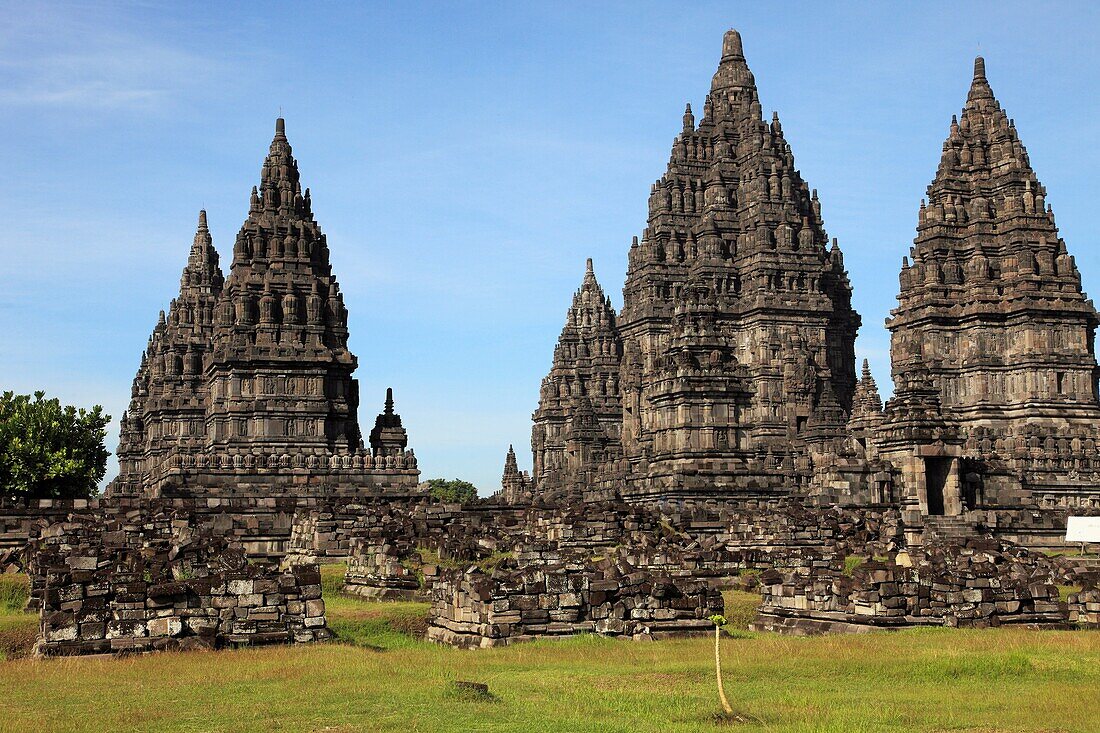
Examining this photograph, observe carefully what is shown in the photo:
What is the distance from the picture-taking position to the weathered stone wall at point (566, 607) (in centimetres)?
2442

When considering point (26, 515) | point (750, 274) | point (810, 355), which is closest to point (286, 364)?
point (26, 515)

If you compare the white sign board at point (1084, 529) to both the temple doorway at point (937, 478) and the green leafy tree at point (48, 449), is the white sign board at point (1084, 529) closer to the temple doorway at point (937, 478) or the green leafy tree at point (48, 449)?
the temple doorway at point (937, 478)

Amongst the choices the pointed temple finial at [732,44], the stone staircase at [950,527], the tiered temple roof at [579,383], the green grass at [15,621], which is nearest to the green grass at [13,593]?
the green grass at [15,621]

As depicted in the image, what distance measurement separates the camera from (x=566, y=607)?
25.0 meters

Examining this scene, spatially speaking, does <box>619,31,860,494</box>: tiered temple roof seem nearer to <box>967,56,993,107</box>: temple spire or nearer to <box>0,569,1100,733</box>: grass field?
<box>967,56,993,107</box>: temple spire

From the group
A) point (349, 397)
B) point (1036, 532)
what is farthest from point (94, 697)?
point (349, 397)

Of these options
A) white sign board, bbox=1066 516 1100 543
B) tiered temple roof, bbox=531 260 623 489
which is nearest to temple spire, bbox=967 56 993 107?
tiered temple roof, bbox=531 260 623 489

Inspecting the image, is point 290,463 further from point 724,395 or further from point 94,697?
point 94,697

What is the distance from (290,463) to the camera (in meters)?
60.0

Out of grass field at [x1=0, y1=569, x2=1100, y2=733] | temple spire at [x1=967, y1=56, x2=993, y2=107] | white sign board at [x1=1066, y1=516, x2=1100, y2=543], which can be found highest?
temple spire at [x1=967, y1=56, x2=993, y2=107]

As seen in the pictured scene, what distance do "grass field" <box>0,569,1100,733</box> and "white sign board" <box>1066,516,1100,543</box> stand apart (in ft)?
49.9

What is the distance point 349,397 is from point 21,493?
58.5ft

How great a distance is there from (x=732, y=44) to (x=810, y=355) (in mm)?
26161

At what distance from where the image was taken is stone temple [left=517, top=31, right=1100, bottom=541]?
2159 inches
